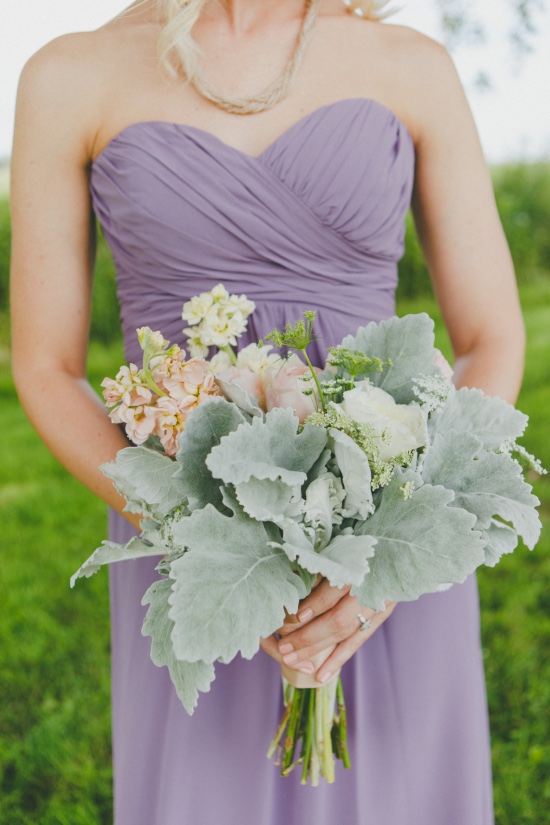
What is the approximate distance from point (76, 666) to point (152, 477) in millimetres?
2426

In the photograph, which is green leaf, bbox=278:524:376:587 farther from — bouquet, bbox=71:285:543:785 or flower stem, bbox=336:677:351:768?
flower stem, bbox=336:677:351:768

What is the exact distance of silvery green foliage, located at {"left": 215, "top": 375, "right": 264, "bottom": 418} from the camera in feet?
3.71

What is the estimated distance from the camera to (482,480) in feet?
3.82

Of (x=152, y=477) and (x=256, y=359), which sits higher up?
(x=256, y=359)

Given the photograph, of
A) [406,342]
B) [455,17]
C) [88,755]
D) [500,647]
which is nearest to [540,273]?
[455,17]

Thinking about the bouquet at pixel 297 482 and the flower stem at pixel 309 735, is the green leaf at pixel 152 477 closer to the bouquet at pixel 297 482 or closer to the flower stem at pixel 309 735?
the bouquet at pixel 297 482

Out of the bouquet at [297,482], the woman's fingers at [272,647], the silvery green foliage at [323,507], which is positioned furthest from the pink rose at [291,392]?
the woman's fingers at [272,647]

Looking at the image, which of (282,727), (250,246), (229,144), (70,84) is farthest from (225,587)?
(70,84)

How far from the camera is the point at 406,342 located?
122cm

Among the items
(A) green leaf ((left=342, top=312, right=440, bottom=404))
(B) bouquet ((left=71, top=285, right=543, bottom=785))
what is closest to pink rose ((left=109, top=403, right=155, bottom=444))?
(B) bouquet ((left=71, top=285, right=543, bottom=785))

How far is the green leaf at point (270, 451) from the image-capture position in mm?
1003

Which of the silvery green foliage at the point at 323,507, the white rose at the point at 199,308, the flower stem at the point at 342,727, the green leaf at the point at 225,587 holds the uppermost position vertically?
the white rose at the point at 199,308

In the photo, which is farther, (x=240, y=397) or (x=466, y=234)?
(x=466, y=234)

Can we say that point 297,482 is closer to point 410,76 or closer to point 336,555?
point 336,555
